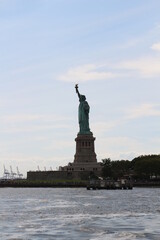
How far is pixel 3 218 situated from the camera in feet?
211

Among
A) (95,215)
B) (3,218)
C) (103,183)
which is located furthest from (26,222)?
(103,183)

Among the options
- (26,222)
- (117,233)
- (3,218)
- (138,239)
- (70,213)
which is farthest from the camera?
(70,213)

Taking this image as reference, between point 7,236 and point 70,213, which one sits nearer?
point 7,236

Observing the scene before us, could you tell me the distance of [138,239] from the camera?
45094 mm

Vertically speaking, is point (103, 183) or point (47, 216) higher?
point (103, 183)

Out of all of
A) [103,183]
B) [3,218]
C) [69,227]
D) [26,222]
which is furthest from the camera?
[103,183]

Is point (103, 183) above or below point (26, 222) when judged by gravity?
above

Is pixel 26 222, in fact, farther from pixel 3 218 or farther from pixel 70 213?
pixel 70 213

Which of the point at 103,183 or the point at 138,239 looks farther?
the point at 103,183

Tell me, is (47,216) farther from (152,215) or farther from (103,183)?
(103,183)

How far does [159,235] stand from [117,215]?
65.3 ft

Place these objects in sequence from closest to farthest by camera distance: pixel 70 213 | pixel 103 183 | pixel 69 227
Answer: pixel 69 227
pixel 70 213
pixel 103 183

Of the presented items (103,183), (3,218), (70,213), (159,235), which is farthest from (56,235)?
(103,183)

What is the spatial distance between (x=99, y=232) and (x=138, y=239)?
5083 millimetres
